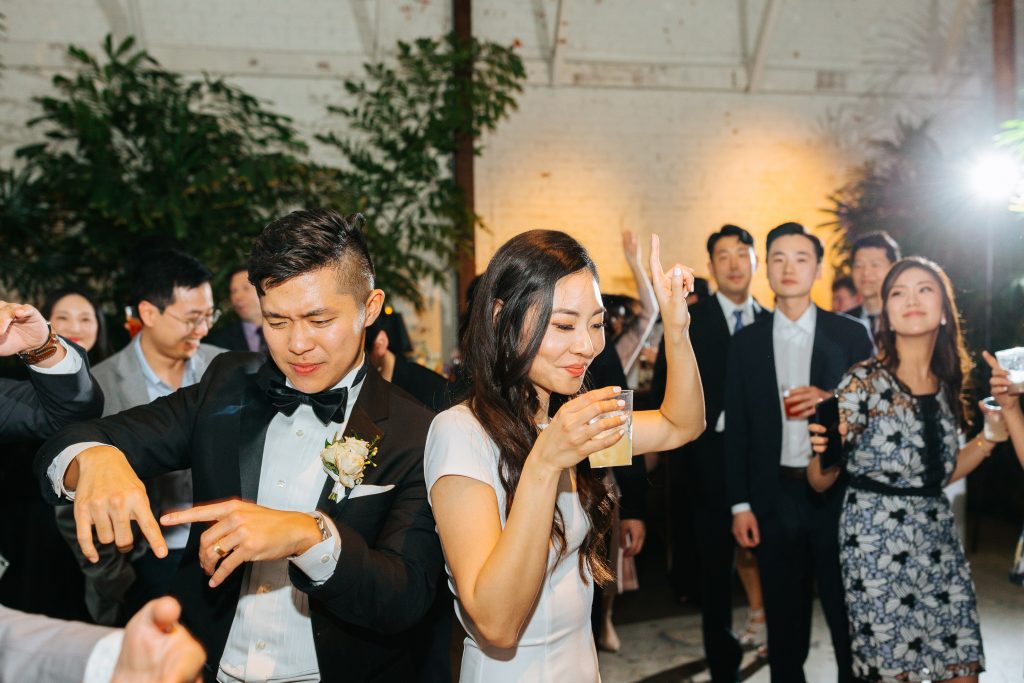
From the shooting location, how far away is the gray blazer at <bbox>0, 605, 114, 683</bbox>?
0.84 metres

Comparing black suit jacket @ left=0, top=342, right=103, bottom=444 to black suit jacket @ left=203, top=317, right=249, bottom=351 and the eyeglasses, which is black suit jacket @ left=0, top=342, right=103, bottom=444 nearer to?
the eyeglasses

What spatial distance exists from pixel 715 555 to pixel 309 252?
8.30 ft

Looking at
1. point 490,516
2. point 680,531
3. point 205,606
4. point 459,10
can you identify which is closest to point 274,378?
point 205,606

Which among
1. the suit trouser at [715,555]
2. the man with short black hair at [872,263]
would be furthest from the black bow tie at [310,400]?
the man with short black hair at [872,263]

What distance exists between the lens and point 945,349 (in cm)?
276

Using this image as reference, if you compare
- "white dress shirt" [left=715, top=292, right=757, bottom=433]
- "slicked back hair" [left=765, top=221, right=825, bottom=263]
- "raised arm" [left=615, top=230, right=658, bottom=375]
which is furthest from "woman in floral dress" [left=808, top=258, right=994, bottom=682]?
"white dress shirt" [left=715, top=292, right=757, bottom=433]

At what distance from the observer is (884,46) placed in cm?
789

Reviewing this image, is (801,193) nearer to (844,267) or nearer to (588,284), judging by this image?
(844,267)

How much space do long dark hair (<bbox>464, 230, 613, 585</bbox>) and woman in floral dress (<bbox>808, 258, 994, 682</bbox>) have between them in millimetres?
1459

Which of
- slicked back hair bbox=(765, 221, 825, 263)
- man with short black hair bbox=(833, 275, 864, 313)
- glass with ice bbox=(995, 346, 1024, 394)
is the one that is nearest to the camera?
glass with ice bbox=(995, 346, 1024, 394)

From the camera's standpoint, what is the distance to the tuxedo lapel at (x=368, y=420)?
1.62 meters

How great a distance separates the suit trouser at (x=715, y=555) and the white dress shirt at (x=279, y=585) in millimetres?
2190

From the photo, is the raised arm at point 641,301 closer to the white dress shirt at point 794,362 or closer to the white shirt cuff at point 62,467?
the white dress shirt at point 794,362

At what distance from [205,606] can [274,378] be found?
476mm
